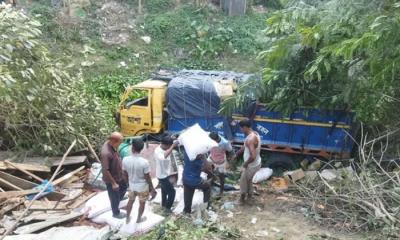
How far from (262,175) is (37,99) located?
16.2 feet

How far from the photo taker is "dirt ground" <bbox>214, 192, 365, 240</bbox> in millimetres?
7633

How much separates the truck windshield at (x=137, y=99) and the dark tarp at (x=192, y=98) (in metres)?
0.60

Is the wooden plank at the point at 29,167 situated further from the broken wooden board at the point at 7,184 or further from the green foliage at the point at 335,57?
the green foliage at the point at 335,57

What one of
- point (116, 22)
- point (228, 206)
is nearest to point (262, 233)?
point (228, 206)

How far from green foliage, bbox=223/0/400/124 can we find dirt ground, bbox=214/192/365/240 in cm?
229

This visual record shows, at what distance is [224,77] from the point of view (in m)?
12.2

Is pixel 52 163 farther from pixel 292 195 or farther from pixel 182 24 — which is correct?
pixel 182 24

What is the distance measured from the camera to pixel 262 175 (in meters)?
10.5

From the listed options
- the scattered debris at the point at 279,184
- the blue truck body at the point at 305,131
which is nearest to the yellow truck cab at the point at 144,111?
the blue truck body at the point at 305,131

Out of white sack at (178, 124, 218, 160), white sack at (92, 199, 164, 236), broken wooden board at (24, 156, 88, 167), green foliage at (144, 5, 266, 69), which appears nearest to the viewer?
white sack at (92, 199, 164, 236)

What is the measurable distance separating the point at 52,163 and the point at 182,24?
1091 cm

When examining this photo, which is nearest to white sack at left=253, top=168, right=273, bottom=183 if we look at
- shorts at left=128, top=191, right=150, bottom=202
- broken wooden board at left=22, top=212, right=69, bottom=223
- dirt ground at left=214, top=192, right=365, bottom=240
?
dirt ground at left=214, top=192, right=365, bottom=240

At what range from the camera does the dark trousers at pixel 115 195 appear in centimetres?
772

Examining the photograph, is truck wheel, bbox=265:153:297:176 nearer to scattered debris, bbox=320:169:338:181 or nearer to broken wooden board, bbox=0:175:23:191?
scattered debris, bbox=320:169:338:181
